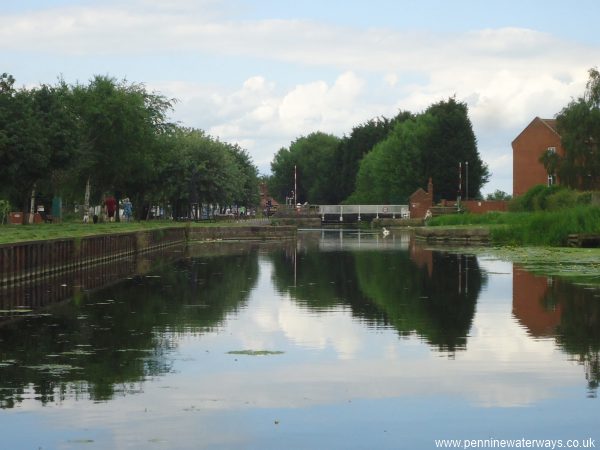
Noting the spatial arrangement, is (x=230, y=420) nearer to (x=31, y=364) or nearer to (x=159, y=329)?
(x=31, y=364)

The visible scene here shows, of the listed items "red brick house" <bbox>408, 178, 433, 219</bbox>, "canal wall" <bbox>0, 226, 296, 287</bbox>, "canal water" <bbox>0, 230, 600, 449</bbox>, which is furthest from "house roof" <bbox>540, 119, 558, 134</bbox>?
"canal water" <bbox>0, 230, 600, 449</bbox>

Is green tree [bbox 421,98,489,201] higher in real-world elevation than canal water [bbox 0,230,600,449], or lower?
higher

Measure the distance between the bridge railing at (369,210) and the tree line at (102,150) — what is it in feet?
114

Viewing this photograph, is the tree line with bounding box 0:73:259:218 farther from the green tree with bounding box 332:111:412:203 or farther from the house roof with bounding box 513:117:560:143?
the green tree with bounding box 332:111:412:203

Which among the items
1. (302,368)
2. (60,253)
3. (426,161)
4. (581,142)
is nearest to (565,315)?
(302,368)

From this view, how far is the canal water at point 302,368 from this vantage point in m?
12.8

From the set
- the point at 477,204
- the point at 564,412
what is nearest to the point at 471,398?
the point at 564,412

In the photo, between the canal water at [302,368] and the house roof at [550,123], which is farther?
the house roof at [550,123]

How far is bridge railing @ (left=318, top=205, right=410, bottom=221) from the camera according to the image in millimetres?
152125

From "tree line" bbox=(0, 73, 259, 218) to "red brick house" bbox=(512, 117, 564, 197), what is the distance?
32062 millimetres

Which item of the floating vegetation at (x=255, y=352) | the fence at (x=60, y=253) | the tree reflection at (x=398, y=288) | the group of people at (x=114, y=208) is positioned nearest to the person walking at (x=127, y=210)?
the group of people at (x=114, y=208)

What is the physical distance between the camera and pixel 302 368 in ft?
57.9

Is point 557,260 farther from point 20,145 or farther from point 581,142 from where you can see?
point 581,142

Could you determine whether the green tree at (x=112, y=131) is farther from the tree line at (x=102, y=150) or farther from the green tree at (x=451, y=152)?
the green tree at (x=451, y=152)
